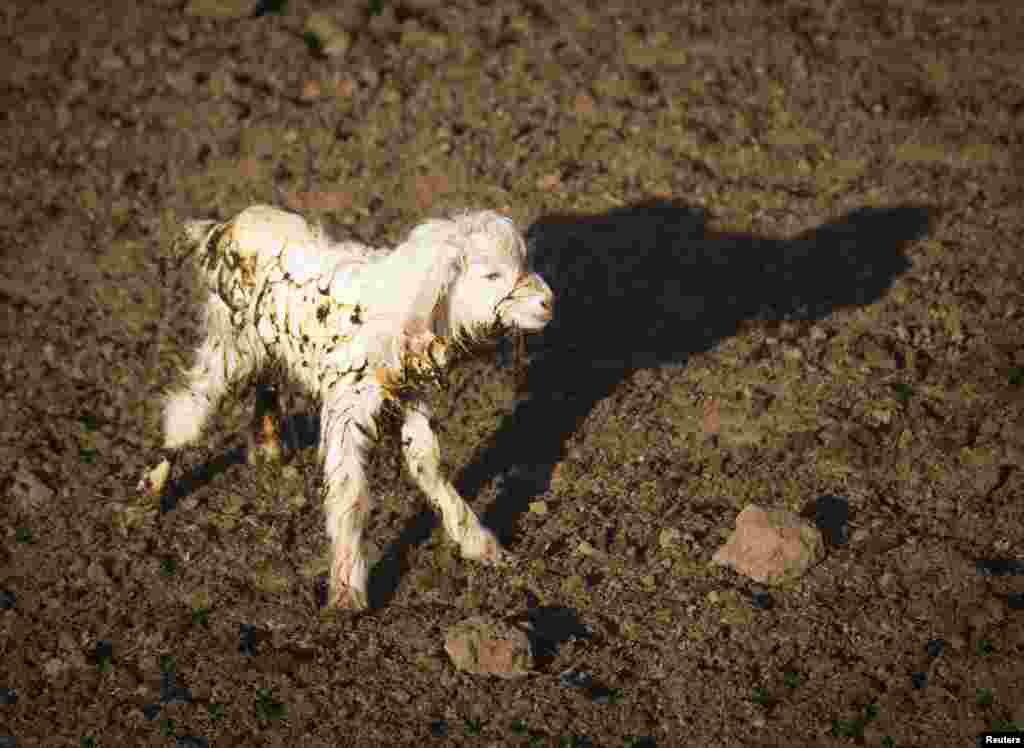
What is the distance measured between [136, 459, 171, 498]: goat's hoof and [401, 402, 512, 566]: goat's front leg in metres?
1.75

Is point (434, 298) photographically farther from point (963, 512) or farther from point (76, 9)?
point (76, 9)

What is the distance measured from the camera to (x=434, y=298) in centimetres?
656

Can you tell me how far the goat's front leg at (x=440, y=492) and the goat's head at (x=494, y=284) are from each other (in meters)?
0.64

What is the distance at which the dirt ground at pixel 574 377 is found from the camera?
21.9 ft

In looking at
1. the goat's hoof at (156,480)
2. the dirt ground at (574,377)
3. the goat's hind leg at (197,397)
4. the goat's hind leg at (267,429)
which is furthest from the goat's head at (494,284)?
the goat's hoof at (156,480)

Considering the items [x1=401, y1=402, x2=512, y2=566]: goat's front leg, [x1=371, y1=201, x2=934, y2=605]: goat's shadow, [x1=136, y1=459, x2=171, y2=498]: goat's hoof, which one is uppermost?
[x1=401, y1=402, x2=512, y2=566]: goat's front leg

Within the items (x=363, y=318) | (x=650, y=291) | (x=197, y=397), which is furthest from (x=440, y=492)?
(x=650, y=291)

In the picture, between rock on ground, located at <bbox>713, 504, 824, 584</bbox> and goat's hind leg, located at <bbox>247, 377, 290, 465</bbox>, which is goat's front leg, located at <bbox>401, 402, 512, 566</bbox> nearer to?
rock on ground, located at <bbox>713, 504, 824, 584</bbox>

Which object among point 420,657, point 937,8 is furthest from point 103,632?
point 937,8

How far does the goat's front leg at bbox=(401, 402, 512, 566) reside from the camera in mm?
7051

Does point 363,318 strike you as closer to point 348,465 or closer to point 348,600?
point 348,465

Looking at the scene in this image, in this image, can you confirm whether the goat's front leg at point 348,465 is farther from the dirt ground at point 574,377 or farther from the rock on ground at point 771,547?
the rock on ground at point 771,547

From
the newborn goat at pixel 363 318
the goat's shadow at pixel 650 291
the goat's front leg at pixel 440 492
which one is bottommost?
the goat's shadow at pixel 650 291

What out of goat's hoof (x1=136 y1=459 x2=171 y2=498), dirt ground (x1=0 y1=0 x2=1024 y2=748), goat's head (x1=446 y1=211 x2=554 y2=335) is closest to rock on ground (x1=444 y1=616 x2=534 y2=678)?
dirt ground (x1=0 y1=0 x2=1024 y2=748)
